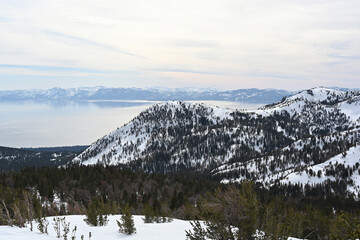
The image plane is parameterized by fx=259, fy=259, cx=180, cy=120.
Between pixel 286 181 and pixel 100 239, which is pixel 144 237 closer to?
pixel 100 239

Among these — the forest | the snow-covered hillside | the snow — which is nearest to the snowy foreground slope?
the snow

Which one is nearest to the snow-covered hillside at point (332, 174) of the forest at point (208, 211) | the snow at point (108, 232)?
the forest at point (208, 211)

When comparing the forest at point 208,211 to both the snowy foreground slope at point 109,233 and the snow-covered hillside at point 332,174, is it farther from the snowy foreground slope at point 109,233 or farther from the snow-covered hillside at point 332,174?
the snow-covered hillside at point 332,174

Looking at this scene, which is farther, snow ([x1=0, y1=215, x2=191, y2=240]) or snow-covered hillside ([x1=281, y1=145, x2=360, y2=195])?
snow-covered hillside ([x1=281, y1=145, x2=360, y2=195])

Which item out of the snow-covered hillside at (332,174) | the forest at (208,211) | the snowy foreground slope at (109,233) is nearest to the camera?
the forest at (208,211)

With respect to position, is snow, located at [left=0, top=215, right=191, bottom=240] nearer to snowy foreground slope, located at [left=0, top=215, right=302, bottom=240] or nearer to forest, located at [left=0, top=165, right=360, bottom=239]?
snowy foreground slope, located at [left=0, top=215, right=302, bottom=240]

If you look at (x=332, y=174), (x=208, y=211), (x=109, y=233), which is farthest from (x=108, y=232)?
(x=332, y=174)

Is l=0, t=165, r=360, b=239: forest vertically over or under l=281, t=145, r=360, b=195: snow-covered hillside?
over

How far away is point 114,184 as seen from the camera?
63531 millimetres

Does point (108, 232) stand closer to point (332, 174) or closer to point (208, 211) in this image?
point (208, 211)

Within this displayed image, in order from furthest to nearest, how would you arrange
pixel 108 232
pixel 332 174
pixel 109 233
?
1. pixel 332 174
2. pixel 108 232
3. pixel 109 233

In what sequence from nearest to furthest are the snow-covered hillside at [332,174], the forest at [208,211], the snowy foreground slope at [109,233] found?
the forest at [208,211] → the snowy foreground slope at [109,233] → the snow-covered hillside at [332,174]

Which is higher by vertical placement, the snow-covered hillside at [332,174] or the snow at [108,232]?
the snow at [108,232]

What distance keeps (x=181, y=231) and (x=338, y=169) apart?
7659 inches
